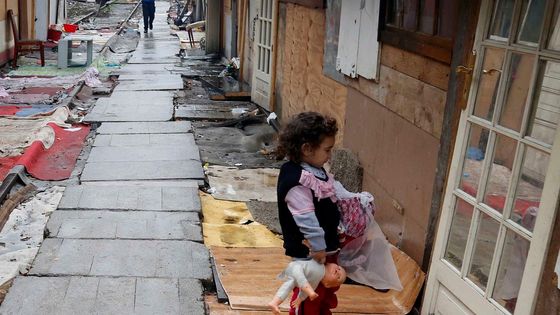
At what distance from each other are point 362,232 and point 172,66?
46.1ft

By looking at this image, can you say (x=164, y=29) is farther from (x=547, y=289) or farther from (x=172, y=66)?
(x=547, y=289)

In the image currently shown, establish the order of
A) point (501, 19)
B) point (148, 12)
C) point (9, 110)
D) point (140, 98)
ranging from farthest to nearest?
point (148, 12) < point (140, 98) < point (9, 110) < point (501, 19)

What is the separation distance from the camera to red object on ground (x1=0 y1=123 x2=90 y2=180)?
7340mm

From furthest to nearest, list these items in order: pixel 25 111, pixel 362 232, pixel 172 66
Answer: pixel 172 66, pixel 25 111, pixel 362 232

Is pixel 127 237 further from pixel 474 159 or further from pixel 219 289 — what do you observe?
pixel 474 159

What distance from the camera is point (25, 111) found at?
10.5 metres

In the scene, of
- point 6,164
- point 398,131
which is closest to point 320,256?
point 398,131

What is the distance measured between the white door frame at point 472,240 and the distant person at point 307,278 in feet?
3.01

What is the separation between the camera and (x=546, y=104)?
3094 millimetres

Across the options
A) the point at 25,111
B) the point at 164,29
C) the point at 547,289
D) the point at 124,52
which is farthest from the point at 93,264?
the point at 164,29

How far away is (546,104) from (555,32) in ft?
1.17

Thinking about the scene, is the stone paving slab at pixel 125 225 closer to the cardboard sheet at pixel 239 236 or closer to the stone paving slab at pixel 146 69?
the cardboard sheet at pixel 239 236

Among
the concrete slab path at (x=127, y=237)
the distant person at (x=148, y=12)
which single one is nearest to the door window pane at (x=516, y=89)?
the concrete slab path at (x=127, y=237)

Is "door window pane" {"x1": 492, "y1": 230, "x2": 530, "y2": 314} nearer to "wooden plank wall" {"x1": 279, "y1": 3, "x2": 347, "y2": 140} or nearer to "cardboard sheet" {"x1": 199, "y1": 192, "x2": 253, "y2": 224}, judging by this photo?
"cardboard sheet" {"x1": 199, "y1": 192, "x2": 253, "y2": 224}
